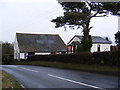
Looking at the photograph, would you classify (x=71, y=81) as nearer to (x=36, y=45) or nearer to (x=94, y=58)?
(x=94, y=58)

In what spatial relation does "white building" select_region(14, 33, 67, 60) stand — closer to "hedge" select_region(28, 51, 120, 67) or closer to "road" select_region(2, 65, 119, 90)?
"hedge" select_region(28, 51, 120, 67)

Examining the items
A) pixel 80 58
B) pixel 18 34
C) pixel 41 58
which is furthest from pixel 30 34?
pixel 80 58

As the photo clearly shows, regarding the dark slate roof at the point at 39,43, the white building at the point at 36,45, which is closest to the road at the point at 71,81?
the white building at the point at 36,45

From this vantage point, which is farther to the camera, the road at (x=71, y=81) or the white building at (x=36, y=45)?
the white building at (x=36, y=45)

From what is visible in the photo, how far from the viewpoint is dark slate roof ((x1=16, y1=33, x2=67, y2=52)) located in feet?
189

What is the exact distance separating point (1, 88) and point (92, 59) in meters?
12.3

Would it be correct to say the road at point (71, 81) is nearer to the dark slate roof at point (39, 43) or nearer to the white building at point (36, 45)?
the white building at point (36, 45)

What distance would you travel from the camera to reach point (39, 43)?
60438 mm

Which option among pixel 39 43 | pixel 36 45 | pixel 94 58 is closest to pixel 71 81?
pixel 94 58

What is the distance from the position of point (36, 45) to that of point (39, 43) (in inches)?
61.8

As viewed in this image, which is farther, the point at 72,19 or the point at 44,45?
the point at 44,45

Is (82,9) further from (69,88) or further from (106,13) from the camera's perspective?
(69,88)

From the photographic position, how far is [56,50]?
5972cm

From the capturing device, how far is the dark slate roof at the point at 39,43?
57662 mm
